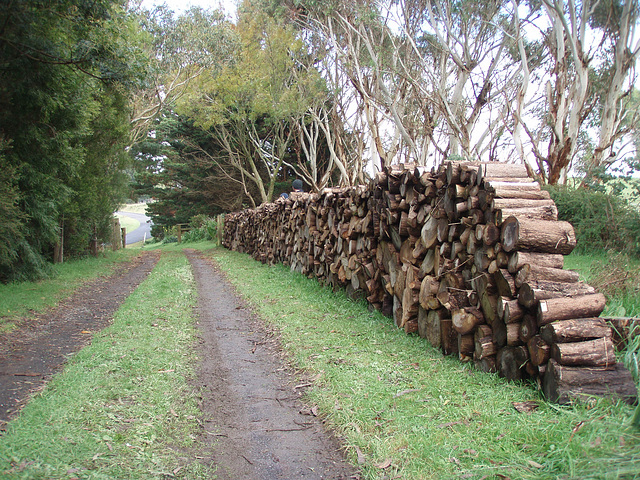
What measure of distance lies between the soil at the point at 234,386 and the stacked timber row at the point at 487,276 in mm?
1505

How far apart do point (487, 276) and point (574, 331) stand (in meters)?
0.87

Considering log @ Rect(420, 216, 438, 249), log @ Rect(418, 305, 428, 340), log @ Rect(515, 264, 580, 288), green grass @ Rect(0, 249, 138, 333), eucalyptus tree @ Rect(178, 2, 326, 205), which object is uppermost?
eucalyptus tree @ Rect(178, 2, 326, 205)

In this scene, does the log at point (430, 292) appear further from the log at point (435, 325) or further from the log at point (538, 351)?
the log at point (538, 351)

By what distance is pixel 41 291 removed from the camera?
333 inches

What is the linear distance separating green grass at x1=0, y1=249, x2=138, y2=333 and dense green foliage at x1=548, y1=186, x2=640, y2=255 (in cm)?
954

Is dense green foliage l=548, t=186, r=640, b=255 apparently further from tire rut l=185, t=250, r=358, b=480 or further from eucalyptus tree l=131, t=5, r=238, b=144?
eucalyptus tree l=131, t=5, r=238, b=144

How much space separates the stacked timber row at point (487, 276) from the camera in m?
3.20

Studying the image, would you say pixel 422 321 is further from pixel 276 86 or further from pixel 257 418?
pixel 276 86

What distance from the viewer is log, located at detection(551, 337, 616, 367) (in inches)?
123

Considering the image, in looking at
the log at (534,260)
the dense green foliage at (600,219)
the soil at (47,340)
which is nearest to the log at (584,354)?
the log at (534,260)

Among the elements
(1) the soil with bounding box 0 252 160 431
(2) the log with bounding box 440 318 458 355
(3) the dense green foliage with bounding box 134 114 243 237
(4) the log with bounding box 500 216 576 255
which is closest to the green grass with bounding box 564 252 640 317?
(4) the log with bounding box 500 216 576 255

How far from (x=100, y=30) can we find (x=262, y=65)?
43.8 ft

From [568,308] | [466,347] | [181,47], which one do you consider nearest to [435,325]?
[466,347]

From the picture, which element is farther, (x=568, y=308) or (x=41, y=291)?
(x=41, y=291)
